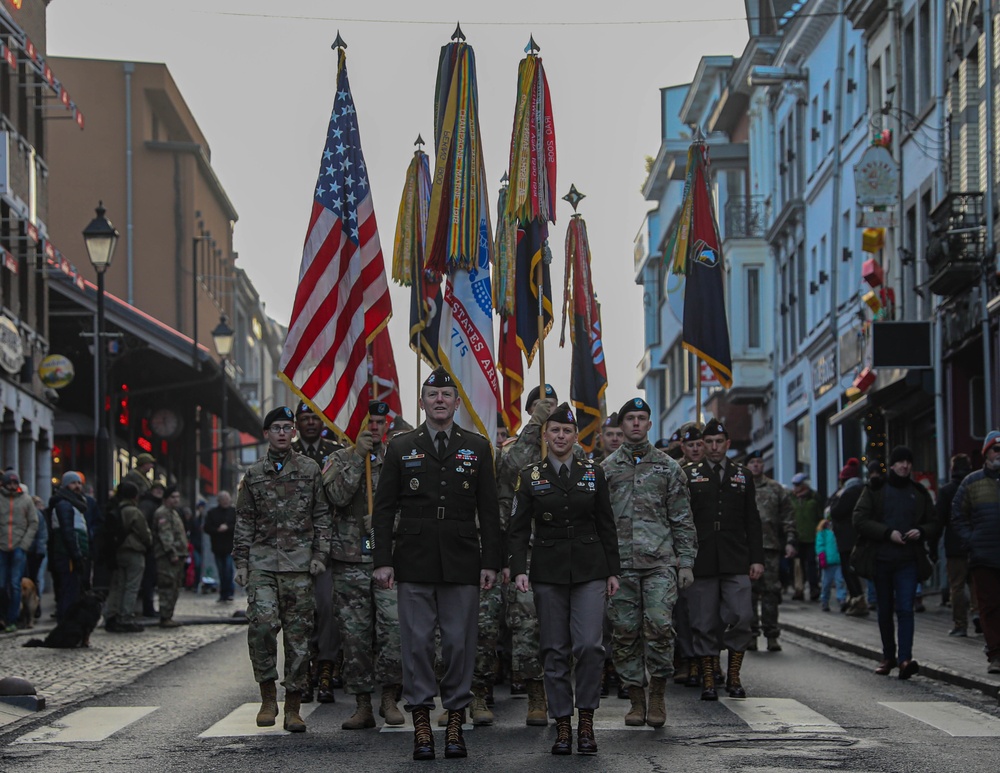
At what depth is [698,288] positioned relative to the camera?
19.0m

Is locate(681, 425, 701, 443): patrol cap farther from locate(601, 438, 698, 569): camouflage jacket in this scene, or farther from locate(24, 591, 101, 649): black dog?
locate(24, 591, 101, 649): black dog

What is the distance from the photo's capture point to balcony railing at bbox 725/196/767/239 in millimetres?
58938

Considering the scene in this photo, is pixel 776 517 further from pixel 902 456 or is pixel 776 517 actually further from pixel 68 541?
pixel 68 541

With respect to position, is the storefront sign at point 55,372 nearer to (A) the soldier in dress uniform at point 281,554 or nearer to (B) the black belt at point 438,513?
(A) the soldier in dress uniform at point 281,554

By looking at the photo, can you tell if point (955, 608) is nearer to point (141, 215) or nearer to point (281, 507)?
point (281, 507)

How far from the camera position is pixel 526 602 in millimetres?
13336

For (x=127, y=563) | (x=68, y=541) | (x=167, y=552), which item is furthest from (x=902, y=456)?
(x=167, y=552)

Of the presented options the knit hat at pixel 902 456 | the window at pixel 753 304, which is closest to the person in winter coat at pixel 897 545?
the knit hat at pixel 902 456

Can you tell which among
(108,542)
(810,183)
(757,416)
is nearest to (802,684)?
(108,542)

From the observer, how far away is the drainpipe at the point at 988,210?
3036 cm

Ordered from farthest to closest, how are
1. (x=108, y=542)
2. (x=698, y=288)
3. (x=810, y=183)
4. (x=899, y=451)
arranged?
1. (x=810, y=183)
2. (x=108, y=542)
3. (x=698, y=288)
4. (x=899, y=451)

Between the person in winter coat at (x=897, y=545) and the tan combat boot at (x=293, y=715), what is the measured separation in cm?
552

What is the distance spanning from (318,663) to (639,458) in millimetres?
2854

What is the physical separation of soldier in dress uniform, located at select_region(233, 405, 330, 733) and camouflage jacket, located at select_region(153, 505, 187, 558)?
13.1m
